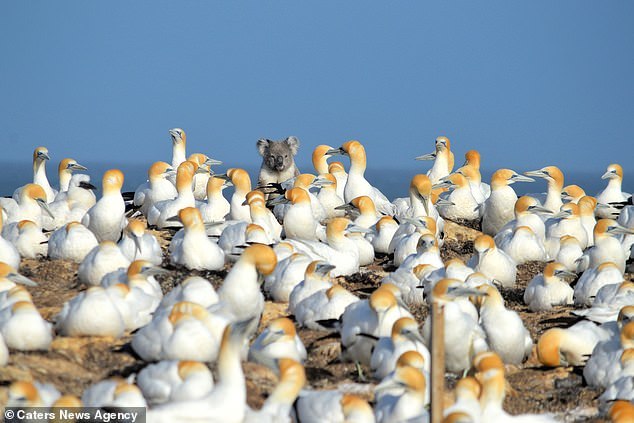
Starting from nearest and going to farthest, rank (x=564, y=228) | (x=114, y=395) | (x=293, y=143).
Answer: (x=114, y=395), (x=564, y=228), (x=293, y=143)

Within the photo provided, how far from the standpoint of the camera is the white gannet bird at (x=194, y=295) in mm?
11016

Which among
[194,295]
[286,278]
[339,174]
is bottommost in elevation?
[194,295]

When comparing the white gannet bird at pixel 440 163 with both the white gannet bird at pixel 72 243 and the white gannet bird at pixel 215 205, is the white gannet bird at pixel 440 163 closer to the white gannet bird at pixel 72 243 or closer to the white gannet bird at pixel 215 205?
the white gannet bird at pixel 215 205

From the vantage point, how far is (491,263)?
49.0 feet

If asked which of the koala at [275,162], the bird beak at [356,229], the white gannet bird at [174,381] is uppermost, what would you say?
the koala at [275,162]

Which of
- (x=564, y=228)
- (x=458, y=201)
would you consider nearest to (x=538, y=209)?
(x=564, y=228)

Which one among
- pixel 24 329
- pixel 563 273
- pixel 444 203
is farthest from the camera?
pixel 444 203

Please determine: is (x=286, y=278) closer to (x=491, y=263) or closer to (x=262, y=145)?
(x=491, y=263)

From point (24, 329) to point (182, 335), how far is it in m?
1.40

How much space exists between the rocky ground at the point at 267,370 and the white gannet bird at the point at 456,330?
24 centimetres

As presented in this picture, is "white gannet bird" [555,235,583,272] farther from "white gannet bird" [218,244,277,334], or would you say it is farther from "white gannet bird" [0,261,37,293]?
"white gannet bird" [0,261,37,293]

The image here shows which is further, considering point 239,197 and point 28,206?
point 239,197

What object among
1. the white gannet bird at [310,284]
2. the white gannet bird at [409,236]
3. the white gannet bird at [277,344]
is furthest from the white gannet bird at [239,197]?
the white gannet bird at [277,344]

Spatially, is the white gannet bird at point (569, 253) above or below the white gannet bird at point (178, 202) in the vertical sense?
below
